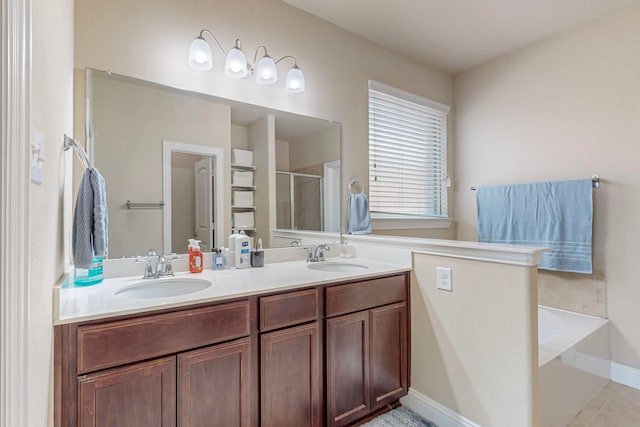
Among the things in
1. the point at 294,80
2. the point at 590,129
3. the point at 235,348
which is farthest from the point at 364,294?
the point at 590,129

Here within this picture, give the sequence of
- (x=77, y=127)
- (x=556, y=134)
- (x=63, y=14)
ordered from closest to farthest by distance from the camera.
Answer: (x=63, y=14) → (x=77, y=127) → (x=556, y=134)

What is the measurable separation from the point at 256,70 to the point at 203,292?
4.77 feet

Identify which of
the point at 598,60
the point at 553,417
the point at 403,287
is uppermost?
the point at 598,60

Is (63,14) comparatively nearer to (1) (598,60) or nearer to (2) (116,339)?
(2) (116,339)

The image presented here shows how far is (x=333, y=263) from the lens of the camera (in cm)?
211

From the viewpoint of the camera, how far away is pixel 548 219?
2500 millimetres

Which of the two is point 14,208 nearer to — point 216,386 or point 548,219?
point 216,386

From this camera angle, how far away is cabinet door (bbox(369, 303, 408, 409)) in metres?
1.74

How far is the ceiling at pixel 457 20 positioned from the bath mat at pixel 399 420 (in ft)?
8.69

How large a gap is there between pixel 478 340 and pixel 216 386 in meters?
1.26

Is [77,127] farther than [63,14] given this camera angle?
Yes

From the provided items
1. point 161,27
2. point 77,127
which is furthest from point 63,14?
point 161,27

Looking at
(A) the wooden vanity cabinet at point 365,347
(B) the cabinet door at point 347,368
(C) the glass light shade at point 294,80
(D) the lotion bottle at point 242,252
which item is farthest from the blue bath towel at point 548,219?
(D) the lotion bottle at point 242,252

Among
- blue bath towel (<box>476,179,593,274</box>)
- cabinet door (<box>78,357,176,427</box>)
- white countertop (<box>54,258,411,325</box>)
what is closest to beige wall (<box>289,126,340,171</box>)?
white countertop (<box>54,258,411,325</box>)
